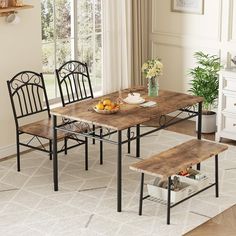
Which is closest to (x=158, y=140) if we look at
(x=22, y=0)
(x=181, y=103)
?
(x=181, y=103)

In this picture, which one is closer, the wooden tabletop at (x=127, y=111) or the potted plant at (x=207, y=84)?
the wooden tabletop at (x=127, y=111)

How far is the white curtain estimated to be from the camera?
8.66 metres

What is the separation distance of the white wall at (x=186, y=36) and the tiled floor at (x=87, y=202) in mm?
1467

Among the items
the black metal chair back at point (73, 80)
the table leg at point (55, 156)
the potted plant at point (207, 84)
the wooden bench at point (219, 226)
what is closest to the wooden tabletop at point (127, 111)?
the table leg at point (55, 156)

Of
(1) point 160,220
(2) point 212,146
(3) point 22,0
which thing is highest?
(3) point 22,0

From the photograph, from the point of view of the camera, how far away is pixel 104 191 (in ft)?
22.5

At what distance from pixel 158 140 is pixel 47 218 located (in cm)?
243

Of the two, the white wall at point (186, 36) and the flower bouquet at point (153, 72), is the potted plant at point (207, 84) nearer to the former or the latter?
the white wall at point (186, 36)

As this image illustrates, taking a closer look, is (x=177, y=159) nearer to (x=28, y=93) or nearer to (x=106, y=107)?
(x=106, y=107)

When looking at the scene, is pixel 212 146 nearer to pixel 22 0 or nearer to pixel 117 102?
pixel 117 102

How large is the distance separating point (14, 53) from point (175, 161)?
234cm

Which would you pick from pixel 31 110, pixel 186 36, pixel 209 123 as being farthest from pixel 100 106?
pixel 186 36

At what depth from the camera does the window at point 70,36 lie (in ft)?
Answer: 27.3

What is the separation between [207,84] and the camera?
8.49 metres
